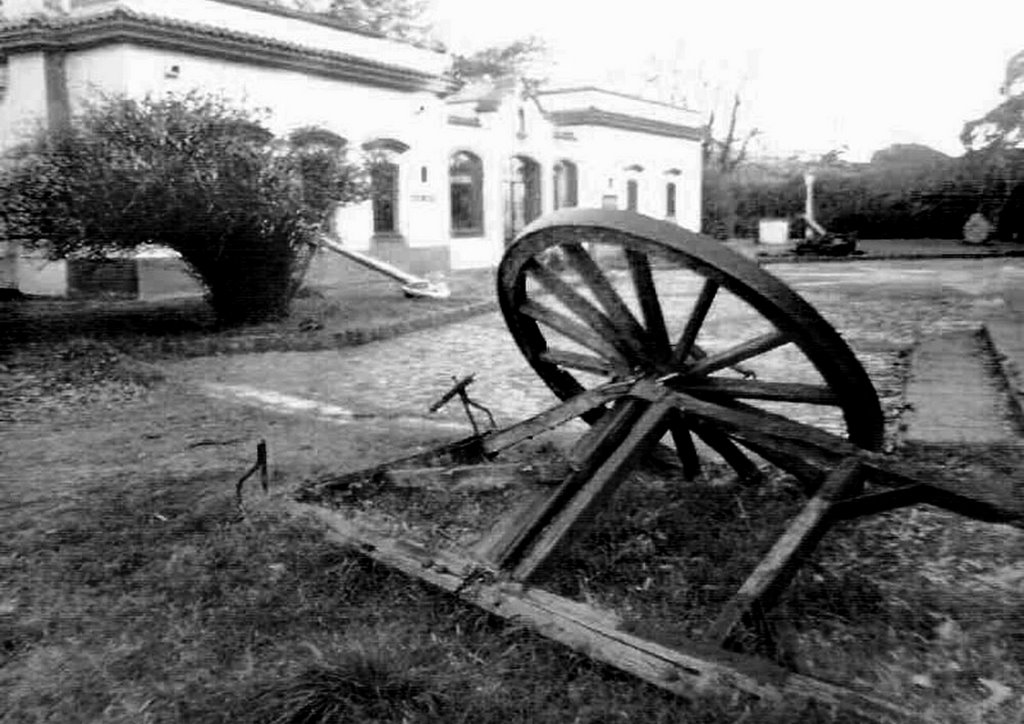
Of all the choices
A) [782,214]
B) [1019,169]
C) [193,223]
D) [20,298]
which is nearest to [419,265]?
[20,298]

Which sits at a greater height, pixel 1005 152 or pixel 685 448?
pixel 1005 152

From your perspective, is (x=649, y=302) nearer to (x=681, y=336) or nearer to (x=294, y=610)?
(x=681, y=336)

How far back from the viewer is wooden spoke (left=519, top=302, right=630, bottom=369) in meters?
3.76

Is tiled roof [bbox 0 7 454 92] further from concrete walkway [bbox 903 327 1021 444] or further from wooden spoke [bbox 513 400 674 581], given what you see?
wooden spoke [bbox 513 400 674 581]

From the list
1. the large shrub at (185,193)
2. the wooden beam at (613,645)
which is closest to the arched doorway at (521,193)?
the large shrub at (185,193)

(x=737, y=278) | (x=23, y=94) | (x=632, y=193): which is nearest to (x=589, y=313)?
(x=737, y=278)

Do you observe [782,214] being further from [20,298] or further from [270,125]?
[20,298]

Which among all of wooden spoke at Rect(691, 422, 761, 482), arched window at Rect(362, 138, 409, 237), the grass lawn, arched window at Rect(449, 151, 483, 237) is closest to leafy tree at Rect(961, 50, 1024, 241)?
the grass lawn

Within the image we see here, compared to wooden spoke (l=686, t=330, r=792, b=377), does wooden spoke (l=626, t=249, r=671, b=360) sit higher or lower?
higher

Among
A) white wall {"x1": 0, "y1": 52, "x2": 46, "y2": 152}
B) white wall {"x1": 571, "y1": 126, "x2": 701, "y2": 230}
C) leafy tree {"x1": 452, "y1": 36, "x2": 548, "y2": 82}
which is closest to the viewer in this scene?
white wall {"x1": 0, "y1": 52, "x2": 46, "y2": 152}

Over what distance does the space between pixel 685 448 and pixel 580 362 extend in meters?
0.60

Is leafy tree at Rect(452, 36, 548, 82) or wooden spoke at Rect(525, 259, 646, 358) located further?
leafy tree at Rect(452, 36, 548, 82)

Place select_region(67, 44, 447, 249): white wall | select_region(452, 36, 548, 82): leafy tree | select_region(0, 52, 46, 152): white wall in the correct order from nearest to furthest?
select_region(67, 44, 447, 249): white wall
select_region(0, 52, 46, 152): white wall
select_region(452, 36, 548, 82): leafy tree

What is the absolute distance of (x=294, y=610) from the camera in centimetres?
328
